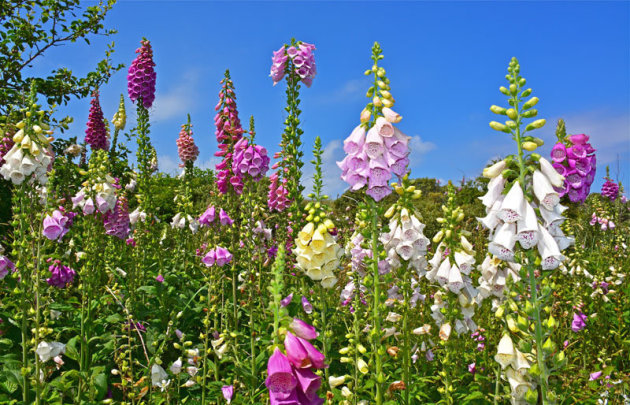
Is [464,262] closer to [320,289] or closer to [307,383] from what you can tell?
[320,289]

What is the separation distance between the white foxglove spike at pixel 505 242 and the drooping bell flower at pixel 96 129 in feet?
24.6

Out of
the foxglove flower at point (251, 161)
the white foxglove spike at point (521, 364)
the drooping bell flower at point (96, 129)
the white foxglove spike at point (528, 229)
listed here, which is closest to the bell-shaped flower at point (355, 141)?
the white foxglove spike at point (528, 229)

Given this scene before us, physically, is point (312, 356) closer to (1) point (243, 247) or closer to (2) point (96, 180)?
(1) point (243, 247)

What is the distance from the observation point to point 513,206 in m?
2.13

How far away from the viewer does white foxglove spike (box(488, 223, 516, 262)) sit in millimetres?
2146

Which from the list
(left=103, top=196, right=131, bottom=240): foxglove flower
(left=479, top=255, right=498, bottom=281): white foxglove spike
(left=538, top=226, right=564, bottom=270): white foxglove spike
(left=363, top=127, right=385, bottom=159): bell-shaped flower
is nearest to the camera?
(left=538, top=226, right=564, bottom=270): white foxglove spike

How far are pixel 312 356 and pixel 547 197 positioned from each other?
1.37m

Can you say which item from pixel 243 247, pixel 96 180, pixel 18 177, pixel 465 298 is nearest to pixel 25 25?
pixel 96 180

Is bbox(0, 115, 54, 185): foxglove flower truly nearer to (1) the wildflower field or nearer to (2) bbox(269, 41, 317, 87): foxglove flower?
(1) the wildflower field

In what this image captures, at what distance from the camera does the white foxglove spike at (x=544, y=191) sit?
6.98 ft

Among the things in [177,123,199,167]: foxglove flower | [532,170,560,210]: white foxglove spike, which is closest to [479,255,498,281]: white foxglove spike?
[532,170,560,210]: white foxglove spike

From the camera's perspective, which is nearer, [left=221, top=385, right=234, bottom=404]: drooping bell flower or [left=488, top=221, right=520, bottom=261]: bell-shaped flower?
[left=488, top=221, right=520, bottom=261]: bell-shaped flower

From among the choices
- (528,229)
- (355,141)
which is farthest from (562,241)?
(355,141)

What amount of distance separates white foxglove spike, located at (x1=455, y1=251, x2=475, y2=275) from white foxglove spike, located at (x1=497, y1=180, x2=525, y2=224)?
1049 mm
